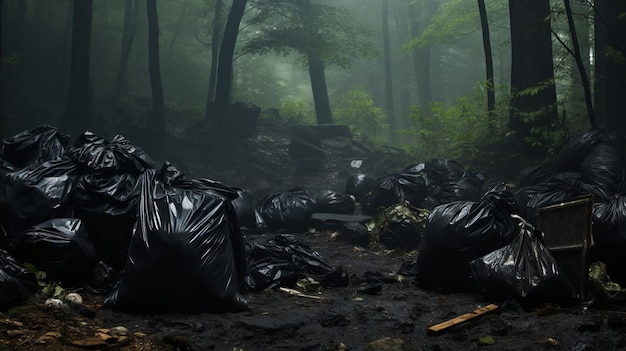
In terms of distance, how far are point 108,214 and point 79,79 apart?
9.37 metres

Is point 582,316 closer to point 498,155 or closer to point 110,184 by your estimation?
point 110,184

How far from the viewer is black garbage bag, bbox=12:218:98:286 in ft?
12.8

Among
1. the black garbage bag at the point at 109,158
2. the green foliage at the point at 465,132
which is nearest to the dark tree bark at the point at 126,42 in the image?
the green foliage at the point at 465,132

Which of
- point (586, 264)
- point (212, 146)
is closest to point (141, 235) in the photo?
point (586, 264)

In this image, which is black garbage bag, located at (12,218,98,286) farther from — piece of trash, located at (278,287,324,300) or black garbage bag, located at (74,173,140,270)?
piece of trash, located at (278,287,324,300)

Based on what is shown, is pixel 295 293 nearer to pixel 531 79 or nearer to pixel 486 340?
pixel 486 340

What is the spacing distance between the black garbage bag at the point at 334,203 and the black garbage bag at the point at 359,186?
505 mm

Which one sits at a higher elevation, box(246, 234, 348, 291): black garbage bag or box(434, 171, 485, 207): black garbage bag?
box(434, 171, 485, 207): black garbage bag

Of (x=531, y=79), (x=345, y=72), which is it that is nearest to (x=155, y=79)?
(x=531, y=79)

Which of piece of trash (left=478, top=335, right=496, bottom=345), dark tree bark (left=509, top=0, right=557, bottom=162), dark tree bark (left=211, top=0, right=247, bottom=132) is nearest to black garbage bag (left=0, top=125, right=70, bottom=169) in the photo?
piece of trash (left=478, top=335, right=496, bottom=345)

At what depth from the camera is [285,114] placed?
19.3 metres

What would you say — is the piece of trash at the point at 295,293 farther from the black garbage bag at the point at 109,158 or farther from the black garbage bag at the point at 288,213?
the black garbage bag at the point at 288,213

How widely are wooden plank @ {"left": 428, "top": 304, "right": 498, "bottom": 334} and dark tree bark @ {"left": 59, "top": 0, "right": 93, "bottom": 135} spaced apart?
10.6 meters

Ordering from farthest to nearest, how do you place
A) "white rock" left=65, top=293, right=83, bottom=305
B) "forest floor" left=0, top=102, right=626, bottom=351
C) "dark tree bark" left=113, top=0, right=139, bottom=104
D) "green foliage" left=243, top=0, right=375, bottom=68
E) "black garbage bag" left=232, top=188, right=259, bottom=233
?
"dark tree bark" left=113, top=0, right=139, bottom=104 < "green foliage" left=243, top=0, right=375, bottom=68 < "black garbage bag" left=232, top=188, right=259, bottom=233 < "white rock" left=65, top=293, right=83, bottom=305 < "forest floor" left=0, top=102, right=626, bottom=351
